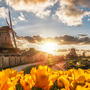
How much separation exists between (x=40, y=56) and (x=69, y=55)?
22.2 metres

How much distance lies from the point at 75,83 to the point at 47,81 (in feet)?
0.69

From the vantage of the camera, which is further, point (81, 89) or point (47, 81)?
point (47, 81)

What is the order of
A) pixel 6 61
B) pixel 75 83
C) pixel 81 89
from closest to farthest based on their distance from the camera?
1. pixel 81 89
2. pixel 75 83
3. pixel 6 61

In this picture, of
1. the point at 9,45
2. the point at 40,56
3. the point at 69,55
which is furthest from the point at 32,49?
the point at 69,55

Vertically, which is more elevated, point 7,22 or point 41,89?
point 7,22

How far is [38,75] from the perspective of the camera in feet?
2.53

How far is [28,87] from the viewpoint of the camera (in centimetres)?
78

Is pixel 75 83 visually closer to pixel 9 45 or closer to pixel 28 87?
pixel 28 87

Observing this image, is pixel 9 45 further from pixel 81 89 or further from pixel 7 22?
pixel 81 89

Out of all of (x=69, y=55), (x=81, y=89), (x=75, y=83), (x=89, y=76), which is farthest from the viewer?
(x=69, y=55)

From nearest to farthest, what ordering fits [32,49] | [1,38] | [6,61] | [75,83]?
[75,83] → [6,61] → [1,38] → [32,49]

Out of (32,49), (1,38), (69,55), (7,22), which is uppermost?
(7,22)

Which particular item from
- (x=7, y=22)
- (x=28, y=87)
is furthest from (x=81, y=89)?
(x=7, y=22)

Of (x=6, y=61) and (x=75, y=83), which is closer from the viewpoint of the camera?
(x=75, y=83)
